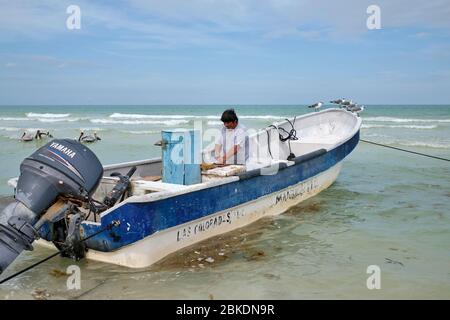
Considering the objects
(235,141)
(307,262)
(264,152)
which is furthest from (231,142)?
(264,152)

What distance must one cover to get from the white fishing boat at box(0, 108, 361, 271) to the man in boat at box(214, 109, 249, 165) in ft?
0.85

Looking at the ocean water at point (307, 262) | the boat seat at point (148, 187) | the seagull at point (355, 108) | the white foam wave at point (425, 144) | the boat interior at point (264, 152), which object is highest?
the seagull at point (355, 108)

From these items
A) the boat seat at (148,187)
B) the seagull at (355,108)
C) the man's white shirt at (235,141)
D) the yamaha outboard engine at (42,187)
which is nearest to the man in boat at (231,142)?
the man's white shirt at (235,141)

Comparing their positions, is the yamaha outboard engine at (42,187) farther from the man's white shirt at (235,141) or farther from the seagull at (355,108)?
the seagull at (355,108)

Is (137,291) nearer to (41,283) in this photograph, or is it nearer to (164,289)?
(164,289)

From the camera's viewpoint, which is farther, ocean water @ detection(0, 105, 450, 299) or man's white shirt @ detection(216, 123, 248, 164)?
man's white shirt @ detection(216, 123, 248, 164)

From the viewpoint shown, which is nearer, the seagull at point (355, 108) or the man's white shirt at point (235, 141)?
the man's white shirt at point (235, 141)

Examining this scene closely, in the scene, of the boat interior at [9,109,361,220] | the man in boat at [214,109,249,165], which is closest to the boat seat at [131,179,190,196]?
the boat interior at [9,109,361,220]

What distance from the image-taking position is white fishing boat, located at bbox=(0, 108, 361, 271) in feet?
13.9

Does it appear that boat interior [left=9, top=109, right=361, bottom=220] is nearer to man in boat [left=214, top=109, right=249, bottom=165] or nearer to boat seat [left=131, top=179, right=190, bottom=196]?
boat seat [left=131, top=179, right=190, bottom=196]

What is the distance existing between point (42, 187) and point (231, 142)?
3.26 m

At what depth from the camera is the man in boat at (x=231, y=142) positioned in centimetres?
681

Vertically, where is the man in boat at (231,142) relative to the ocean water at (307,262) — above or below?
above
